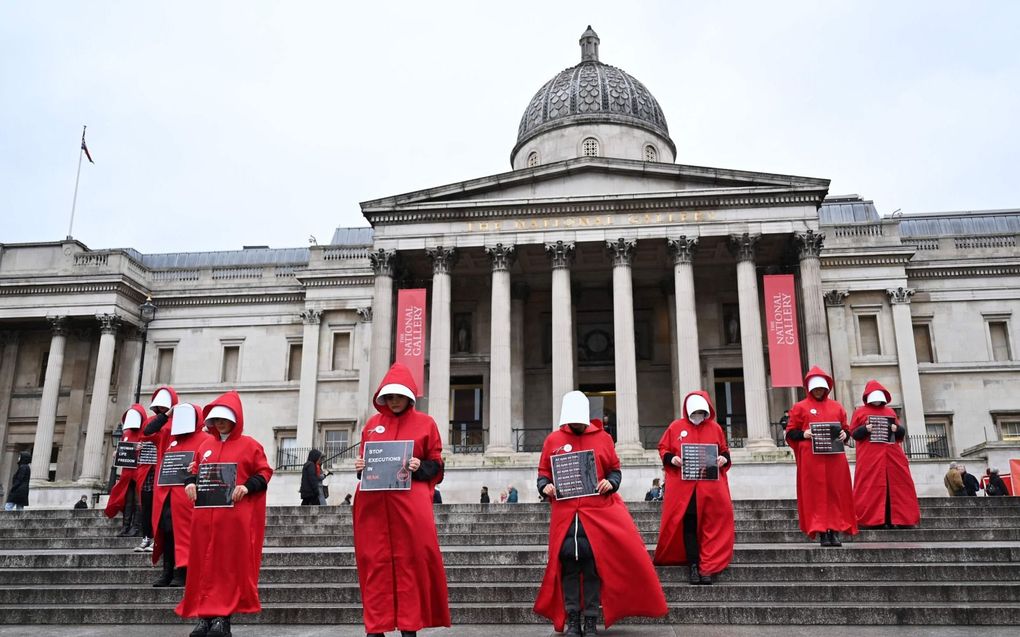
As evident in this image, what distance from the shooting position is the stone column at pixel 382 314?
28.2 m

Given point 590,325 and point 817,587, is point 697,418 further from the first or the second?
point 590,325

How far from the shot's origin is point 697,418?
31.2 feet

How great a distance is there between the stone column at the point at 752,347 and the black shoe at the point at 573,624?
20.1 meters

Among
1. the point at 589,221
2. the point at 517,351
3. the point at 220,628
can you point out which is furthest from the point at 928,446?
the point at 220,628

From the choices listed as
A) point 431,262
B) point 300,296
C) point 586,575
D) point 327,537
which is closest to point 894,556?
point 586,575

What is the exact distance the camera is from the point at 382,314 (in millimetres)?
29062

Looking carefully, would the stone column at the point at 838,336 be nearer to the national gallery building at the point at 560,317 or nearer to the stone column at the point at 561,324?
the national gallery building at the point at 560,317

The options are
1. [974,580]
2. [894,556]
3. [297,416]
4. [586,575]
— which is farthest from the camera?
[297,416]

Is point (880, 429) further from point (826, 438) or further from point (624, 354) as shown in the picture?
point (624, 354)

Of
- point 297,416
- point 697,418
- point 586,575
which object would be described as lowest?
point 586,575

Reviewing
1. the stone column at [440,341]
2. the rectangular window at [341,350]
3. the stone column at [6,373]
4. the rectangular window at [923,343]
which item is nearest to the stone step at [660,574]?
the stone column at [440,341]

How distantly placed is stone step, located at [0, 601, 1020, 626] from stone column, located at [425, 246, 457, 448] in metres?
18.4

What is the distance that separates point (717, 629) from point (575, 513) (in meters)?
1.86

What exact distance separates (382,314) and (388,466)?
22.7m
